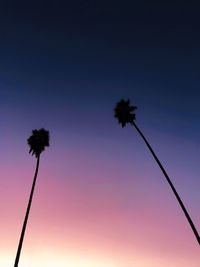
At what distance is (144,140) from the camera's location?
54.6m

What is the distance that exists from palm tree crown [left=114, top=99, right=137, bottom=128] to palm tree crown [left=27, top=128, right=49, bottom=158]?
977 centimetres

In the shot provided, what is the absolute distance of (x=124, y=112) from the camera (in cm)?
5844

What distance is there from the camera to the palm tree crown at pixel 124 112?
5822 centimetres

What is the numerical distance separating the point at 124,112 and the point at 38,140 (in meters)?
12.0

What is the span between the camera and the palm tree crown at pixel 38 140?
5810 centimetres

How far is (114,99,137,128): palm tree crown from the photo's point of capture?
58.2 metres

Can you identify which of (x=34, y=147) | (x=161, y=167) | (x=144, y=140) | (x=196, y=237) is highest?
(x=34, y=147)

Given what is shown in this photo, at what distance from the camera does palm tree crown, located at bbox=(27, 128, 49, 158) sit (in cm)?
5810

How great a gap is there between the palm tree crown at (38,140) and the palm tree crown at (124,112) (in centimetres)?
977

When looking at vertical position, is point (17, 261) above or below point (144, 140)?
below

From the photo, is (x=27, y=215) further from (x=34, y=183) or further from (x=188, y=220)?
(x=188, y=220)

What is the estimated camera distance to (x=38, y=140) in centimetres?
5812

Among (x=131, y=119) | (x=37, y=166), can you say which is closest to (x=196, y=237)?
(x=131, y=119)

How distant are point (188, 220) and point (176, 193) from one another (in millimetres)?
3646
